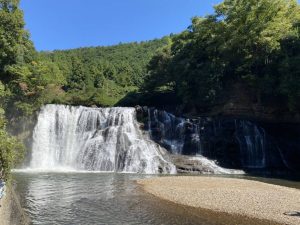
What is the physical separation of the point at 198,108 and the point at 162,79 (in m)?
13.4

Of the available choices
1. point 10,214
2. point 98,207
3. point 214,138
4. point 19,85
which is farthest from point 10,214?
point 19,85

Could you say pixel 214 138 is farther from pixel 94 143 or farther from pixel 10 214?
pixel 10 214

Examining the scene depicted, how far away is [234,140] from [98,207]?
26098 millimetres

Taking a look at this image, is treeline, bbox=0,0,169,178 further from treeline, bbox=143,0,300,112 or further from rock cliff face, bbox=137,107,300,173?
treeline, bbox=143,0,300,112

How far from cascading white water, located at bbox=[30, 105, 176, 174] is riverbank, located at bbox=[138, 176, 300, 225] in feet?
36.3

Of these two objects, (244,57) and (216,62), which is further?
(216,62)

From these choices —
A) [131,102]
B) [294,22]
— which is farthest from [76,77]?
[294,22]

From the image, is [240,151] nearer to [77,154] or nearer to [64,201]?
[77,154]

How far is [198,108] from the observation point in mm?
48125

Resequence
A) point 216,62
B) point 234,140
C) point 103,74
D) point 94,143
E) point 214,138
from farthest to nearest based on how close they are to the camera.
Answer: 1. point 103,74
2. point 216,62
3. point 214,138
4. point 234,140
5. point 94,143

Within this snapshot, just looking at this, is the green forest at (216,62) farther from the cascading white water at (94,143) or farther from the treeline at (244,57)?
the cascading white water at (94,143)

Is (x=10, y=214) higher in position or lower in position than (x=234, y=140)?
lower

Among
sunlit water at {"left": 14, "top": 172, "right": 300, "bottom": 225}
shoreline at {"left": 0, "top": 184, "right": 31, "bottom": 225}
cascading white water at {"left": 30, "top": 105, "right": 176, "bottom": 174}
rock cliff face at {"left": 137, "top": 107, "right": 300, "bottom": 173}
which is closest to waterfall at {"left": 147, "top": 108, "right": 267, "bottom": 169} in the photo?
rock cliff face at {"left": 137, "top": 107, "right": 300, "bottom": 173}

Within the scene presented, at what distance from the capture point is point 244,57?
1827 inches
